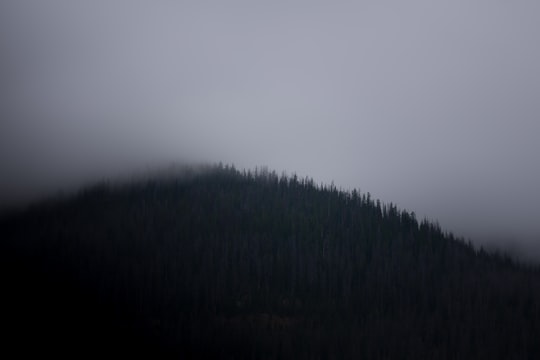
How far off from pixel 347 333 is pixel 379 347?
14.0 metres

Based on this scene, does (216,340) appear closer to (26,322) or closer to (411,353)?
(411,353)

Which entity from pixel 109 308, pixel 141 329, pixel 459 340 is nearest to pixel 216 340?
pixel 141 329

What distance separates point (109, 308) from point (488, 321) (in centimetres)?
7616

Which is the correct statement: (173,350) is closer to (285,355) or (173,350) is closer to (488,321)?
(285,355)

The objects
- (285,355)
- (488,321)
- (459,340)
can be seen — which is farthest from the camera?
(488,321)

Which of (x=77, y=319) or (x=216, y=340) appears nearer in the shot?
(x=216, y=340)

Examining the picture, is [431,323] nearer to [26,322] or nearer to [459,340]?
[459,340]

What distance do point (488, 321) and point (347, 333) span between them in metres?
30.3

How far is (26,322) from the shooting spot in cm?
19462

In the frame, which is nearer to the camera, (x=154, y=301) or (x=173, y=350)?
(x=173, y=350)

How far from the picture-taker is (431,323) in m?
191

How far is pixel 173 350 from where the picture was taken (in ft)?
552

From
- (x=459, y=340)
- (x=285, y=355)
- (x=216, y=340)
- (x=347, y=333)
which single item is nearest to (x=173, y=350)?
(x=216, y=340)

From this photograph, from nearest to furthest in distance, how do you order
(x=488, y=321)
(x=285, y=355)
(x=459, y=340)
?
(x=285, y=355) < (x=459, y=340) < (x=488, y=321)
